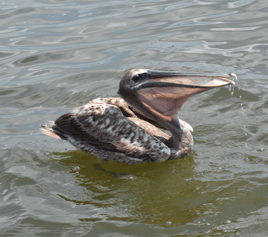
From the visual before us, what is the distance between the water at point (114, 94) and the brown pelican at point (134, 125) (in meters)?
0.24

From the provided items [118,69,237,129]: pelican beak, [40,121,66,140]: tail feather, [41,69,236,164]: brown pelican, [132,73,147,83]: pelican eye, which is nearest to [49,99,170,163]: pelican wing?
[41,69,236,164]: brown pelican

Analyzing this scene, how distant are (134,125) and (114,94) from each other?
2351mm

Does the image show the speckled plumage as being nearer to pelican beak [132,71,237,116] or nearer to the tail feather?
the tail feather

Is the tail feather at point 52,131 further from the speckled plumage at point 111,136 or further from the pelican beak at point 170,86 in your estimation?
the pelican beak at point 170,86

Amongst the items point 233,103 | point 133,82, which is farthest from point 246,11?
point 133,82

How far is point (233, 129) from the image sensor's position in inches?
264

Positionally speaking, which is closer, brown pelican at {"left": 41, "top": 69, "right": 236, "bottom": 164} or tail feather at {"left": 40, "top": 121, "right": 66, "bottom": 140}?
brown pelican at {"left": 41, "top": 69, "right": 236, "bottom": 164}

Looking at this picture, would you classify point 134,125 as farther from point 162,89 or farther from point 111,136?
point 162,89

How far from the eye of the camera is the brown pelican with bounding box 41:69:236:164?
19.1 feet

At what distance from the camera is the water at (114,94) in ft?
16.0

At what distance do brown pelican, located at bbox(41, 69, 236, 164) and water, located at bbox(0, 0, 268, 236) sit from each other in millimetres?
239

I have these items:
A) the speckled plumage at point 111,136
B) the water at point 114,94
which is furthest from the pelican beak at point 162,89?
→ the water at point 114,94

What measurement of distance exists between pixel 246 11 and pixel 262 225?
907 centimetres

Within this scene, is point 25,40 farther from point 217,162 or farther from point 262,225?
point 262,225
